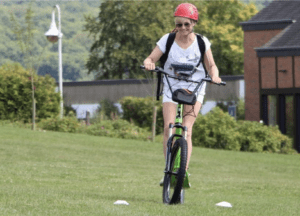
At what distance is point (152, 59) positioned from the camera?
721 cm

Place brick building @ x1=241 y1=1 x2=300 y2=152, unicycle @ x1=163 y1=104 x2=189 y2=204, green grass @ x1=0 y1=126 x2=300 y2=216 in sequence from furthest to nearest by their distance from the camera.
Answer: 1. brick building @ x1=241 y1=1 x2=300 y2=152
2. unicycle @ x1=163 y1=104 x2=189 y2=204
3. green grass @ x1=0 y1=126 x2=300 y2=216

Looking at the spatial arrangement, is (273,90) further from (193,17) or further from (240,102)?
(193,17)

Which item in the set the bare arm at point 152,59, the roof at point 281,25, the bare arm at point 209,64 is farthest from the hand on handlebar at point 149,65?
the roof at point 281,25

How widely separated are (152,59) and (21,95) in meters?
23.3

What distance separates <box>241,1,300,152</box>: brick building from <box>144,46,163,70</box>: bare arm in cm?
2514

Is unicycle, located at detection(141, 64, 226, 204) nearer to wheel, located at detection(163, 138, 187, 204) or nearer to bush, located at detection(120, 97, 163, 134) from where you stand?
wheel, located at detection(163, 138, 187, 204)

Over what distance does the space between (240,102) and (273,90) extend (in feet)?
23.8

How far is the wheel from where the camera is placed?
674cm

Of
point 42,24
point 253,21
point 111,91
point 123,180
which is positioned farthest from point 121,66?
point 42,24

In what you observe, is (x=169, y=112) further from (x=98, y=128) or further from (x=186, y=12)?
(x=98, y=128)

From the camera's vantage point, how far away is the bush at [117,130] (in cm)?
2730

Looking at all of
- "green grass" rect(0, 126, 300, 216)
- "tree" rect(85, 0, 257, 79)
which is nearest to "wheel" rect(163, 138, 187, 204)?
"green grass" rect(0, 126, 300, 216)

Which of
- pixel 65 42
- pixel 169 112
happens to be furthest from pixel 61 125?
pixel 65 42

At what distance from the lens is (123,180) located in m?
12.5
